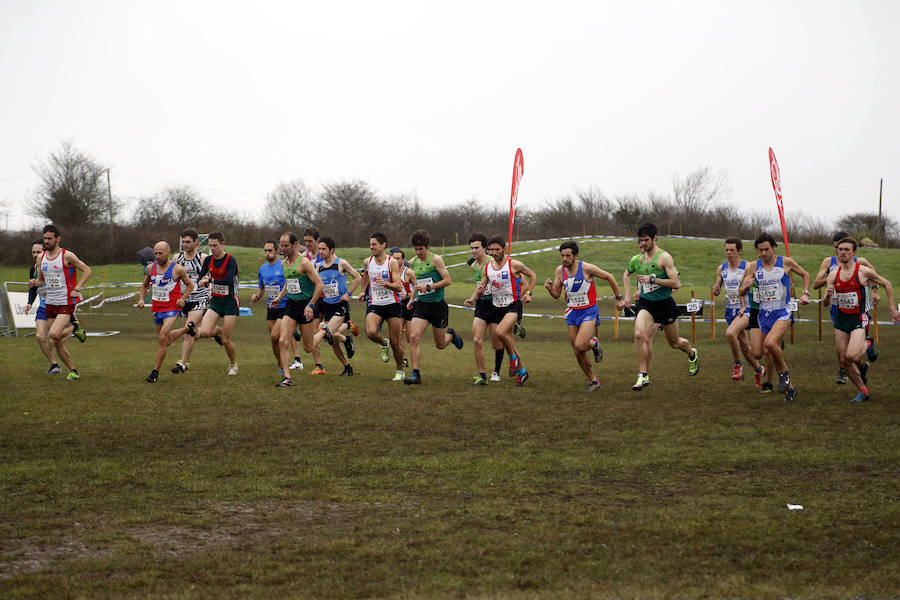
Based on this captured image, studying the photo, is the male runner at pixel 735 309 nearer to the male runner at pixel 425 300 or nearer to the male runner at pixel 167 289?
the male runner at pixel 425 300

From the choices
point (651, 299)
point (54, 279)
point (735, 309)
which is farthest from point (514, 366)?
point (54, 279)

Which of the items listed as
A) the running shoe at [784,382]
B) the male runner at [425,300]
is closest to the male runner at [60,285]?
the male runner at [425,300]

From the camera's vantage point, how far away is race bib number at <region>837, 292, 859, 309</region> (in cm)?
1130

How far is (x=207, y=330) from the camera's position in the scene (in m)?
13.7

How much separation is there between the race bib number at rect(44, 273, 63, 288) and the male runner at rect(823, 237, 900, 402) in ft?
34.3

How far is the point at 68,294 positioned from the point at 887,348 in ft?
47.1

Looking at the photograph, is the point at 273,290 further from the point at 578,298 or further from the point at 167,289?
the point at 578,298

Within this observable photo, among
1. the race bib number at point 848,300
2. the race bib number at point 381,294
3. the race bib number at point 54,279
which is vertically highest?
the race bib number at point 54,279

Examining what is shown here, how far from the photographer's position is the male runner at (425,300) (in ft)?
43.8

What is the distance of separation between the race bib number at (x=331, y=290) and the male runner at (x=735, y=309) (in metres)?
5.72

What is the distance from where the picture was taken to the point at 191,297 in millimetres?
14195

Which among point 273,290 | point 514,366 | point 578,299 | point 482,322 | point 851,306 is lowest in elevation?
point 514,366

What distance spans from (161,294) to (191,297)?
0.51 metres

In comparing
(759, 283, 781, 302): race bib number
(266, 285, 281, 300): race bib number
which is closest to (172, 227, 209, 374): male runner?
(266, 285, 281, 300): race bib number
